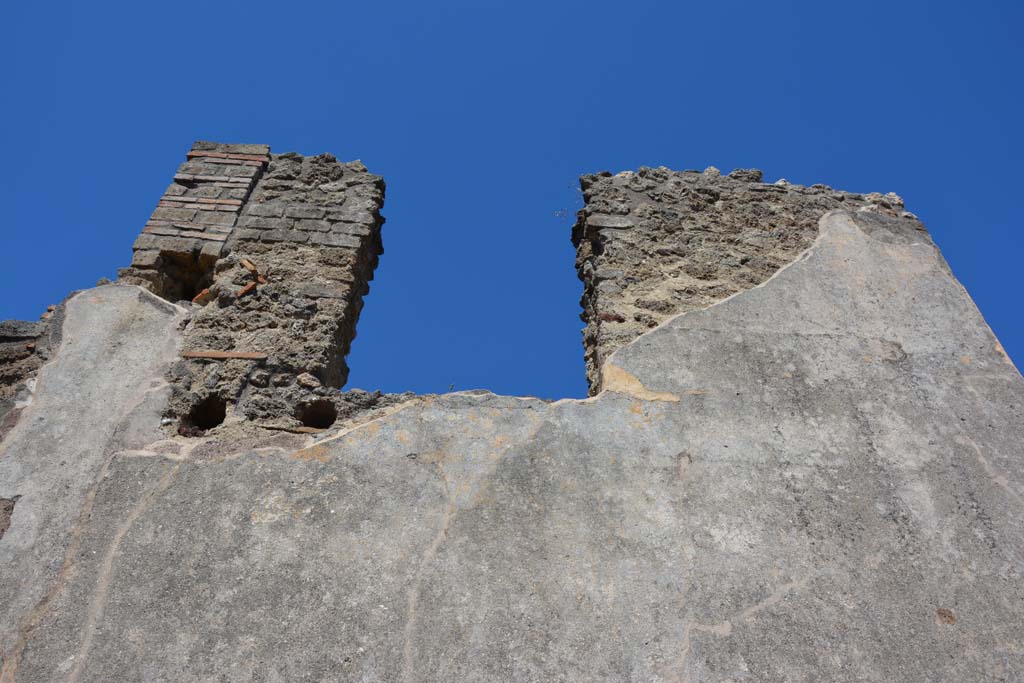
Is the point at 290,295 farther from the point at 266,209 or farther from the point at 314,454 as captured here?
the point at 314,454

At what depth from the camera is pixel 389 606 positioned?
2.57 metres

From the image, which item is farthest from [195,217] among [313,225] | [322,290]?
[322,290]

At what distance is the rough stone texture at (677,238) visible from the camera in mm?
3748

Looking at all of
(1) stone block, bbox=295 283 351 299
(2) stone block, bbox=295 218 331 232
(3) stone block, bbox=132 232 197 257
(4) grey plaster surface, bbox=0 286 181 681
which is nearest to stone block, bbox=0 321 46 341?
(4) grey plaster surface, bbox=0 286 181 681

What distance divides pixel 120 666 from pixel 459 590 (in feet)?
3.41

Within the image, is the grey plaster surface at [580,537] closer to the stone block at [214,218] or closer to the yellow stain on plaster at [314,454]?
the yellow stain on plaster at [314,454]

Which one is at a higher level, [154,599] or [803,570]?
[803,570]

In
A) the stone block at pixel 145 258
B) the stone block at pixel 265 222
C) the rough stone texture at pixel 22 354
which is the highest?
the stone block at pixel 265 222

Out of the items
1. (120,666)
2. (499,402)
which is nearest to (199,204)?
(499,402)

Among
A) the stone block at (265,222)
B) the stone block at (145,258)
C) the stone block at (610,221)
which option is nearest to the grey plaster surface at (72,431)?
the stone block at (145,258)

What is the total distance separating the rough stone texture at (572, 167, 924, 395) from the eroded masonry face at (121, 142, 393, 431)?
3.85ft

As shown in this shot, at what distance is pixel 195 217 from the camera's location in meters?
4.10

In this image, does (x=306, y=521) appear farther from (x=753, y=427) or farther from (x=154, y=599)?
(x=753, y=427)

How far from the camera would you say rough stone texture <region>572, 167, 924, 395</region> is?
12.3 ft
